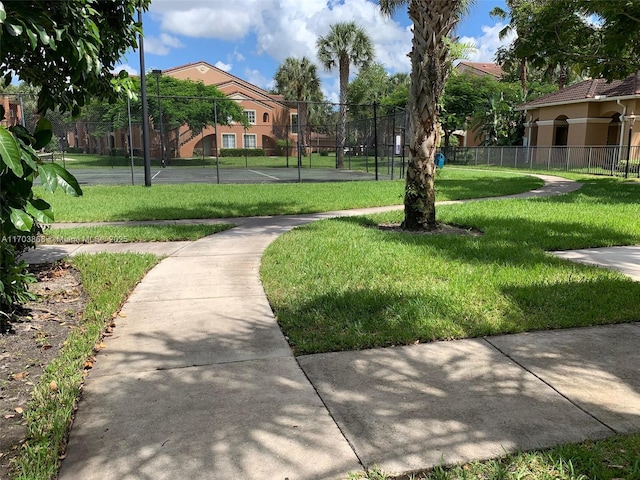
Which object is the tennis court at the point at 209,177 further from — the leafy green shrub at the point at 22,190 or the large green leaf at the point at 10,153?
the large green leaf at the point at 10,153

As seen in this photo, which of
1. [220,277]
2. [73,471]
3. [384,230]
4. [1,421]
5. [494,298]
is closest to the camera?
[73,471]

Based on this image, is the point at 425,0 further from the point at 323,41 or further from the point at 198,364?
the point at 323,41

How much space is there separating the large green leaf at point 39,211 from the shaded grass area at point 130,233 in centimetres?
434

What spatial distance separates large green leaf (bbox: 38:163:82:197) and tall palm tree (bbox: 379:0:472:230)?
5.85 m

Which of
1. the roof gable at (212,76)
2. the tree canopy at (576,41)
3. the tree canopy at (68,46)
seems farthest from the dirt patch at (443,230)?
the roof gable at (212,76)

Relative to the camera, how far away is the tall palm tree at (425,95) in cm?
795

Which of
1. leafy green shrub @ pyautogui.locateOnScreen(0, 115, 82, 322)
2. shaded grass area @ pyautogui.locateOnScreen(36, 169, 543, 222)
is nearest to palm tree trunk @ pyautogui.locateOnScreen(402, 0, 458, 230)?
shaded grass area @ pyautogui.locateOnScreen(36, 169, 543, 222)

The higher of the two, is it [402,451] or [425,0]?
[425,0]

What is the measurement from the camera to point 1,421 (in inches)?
113

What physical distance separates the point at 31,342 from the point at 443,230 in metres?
6.38

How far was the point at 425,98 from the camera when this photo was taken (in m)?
8.11

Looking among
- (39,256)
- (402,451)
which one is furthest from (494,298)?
(39,256)

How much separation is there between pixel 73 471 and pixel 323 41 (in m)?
36.1

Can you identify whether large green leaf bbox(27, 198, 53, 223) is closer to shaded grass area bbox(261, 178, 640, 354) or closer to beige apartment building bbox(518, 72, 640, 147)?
shaded grass area bbox(261, 178, 640, 354)
